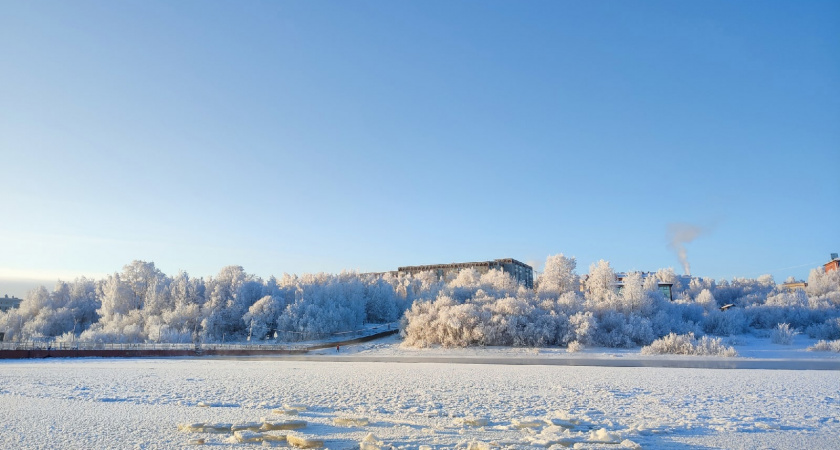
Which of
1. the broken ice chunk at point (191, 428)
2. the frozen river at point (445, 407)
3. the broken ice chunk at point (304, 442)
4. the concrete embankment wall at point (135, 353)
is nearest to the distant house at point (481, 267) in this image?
the concrete embankment wall at point (135, 353)

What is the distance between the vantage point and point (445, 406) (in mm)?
11656

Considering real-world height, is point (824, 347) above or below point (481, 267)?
below

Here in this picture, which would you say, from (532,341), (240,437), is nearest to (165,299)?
(532,341)

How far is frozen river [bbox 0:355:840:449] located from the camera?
334 inches

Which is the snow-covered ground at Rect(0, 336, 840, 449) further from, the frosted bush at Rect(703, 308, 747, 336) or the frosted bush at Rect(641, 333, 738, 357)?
the frosted bush at Rect(703, 308, 747, 336)

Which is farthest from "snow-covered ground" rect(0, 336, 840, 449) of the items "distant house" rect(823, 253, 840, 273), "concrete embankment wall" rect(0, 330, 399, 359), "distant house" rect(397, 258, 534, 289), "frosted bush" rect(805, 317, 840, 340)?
"distant house" rect(397, 258, 534, 289)

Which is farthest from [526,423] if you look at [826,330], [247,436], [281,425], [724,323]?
[826,330]

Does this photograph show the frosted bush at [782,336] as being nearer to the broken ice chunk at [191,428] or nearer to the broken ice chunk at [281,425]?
the broken ice chunk at [281,425]

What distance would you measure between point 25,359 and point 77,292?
124ft

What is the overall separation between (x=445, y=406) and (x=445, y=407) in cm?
13

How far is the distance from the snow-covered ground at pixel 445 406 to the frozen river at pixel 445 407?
32 mm

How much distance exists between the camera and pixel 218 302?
5447 centimetres

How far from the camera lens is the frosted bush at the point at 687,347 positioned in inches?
1160

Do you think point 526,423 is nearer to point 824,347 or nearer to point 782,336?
point 824,347
